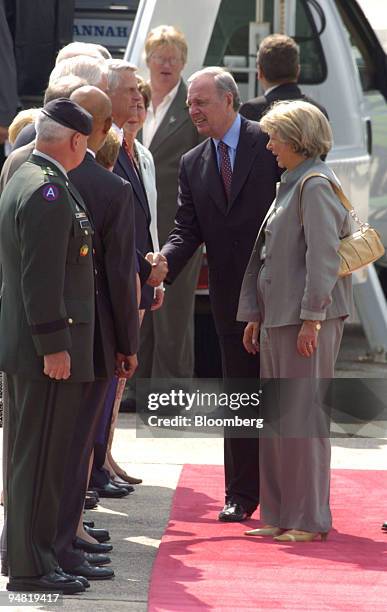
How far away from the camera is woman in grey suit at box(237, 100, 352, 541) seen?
6.32m

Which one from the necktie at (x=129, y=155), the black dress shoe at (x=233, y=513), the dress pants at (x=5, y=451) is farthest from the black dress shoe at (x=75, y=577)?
the necktie at (x=129, y=155)

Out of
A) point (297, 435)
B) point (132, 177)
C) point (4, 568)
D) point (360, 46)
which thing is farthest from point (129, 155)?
point (360, 46)

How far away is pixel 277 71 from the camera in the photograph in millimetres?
8625

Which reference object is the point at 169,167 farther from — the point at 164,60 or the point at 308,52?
the point at 308,52

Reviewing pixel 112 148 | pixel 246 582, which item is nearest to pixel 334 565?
pixel 246 582

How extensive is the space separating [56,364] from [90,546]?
114cm

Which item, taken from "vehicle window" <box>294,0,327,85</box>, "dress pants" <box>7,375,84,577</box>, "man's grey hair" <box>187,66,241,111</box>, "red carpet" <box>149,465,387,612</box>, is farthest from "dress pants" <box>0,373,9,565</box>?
"vehicle window" <box>294,0,327,85</box>

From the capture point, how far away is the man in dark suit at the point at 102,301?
5.71 metres

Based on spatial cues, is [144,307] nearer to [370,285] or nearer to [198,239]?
[198,239]

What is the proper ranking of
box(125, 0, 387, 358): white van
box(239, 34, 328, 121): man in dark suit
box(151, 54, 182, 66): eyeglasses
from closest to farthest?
box(239, 34, 328, 121): man in dark suit, box(151, 54, 182, 66): eyeglasses, box(125, 0, 387, 358): white van

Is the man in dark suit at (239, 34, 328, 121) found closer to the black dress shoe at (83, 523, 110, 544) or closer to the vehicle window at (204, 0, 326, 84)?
the vehicle window at (204, 0, 326, 84)

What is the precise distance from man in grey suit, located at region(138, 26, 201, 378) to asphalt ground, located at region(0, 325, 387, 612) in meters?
0.44

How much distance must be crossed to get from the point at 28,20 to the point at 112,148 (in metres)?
4.64

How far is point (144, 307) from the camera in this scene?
23.0 feet
